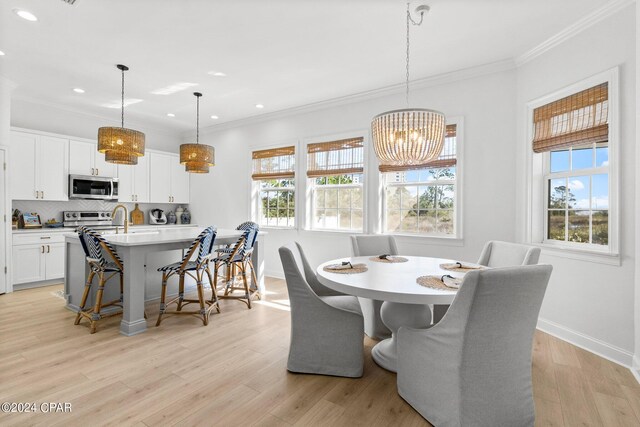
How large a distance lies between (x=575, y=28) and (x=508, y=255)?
6.74 feet

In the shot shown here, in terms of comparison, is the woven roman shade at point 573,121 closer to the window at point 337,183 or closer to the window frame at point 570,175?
the window frame at point 570,175

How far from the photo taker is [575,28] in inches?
108

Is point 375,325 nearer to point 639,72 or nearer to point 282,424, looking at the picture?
point 282,424

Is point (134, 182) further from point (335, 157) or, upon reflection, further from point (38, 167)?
point (335, 157)

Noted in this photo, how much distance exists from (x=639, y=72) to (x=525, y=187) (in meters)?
1.25

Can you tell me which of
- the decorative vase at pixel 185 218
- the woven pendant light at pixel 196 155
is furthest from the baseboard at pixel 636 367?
the decorative vase at pixel 185 218

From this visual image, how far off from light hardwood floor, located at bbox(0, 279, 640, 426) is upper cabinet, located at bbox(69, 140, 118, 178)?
2.81m

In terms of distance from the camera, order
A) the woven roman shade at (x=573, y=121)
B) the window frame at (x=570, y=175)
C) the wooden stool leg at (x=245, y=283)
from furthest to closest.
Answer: the wooden stool leg at (x=245, y=283) < the woven roman shade at (x=573, y=121) < the window frame at (x=570, y=175)

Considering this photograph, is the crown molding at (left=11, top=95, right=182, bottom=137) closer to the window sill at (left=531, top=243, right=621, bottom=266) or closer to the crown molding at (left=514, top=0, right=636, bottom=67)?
the crown molding at (left=514, top=0, right=636, bottom=67)

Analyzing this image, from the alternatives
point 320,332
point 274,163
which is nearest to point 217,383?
point 320,332

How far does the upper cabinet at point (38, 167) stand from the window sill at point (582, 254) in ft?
21.0

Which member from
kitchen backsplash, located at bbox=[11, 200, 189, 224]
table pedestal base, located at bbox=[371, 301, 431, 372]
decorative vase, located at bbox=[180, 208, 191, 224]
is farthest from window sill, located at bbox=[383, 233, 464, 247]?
kitchen backsplash, located at bbox=[11, 200, 189, 224]

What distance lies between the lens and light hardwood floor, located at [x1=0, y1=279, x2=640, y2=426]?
175 cm

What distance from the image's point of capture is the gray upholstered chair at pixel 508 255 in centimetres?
236
